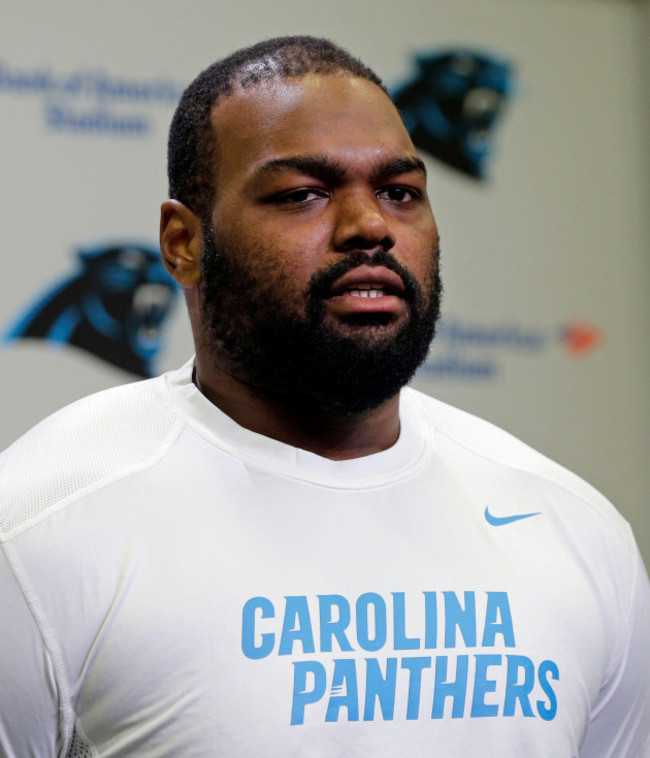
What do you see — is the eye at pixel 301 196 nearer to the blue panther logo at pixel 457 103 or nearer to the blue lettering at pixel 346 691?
the blue lettering at pixel 346 691

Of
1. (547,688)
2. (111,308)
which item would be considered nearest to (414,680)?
(547,688)

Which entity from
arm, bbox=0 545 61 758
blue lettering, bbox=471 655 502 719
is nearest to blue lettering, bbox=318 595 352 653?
blue lettering, bbox=471 655 502 719

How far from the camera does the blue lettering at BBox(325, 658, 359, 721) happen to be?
91 centimetres

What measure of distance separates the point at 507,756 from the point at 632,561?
272mm

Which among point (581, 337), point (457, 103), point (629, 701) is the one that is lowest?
point (629, 701)

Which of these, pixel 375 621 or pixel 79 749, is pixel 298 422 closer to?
pixel 375 621

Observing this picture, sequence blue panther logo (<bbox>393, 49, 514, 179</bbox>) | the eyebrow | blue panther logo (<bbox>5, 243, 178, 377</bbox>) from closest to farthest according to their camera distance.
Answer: the eyebrow → blue panther logo (<bbox>5, 243, 178, 377</bbox>) → blue panther logo (<bbox>393, 49, 514, 179</bbox>)

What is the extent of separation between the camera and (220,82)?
111cm

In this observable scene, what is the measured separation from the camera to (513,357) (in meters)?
2.24

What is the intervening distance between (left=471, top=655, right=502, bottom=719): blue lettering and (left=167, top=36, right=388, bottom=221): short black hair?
0.51 metres

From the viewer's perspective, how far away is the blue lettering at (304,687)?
898 millimetres

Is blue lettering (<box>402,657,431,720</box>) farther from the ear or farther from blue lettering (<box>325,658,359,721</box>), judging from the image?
the ear

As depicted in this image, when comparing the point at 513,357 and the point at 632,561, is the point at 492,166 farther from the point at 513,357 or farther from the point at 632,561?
the point at 632,561

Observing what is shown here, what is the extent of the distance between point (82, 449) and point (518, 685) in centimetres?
46
